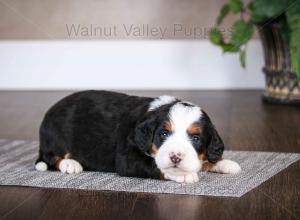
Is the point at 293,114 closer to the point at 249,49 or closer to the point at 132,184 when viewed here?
the point at 249,49

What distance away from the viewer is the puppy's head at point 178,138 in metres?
2.13

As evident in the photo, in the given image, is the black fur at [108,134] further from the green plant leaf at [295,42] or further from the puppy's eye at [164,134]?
the green plant leaf at [295,42]

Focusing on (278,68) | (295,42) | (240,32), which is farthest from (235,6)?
(295,42)

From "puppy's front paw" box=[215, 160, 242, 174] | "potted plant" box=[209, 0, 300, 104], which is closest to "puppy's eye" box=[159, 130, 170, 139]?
"puppy's front paw" box=[215, 160, 242, 174]

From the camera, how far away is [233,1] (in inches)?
161

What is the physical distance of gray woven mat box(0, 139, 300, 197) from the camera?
7.27ft

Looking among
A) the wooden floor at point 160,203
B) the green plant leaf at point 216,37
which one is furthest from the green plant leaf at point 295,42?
the green plant leaf at point 216,37

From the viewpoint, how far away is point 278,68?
4211 mm

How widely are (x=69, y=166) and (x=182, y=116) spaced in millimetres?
510

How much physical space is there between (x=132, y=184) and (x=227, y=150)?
0.77 m

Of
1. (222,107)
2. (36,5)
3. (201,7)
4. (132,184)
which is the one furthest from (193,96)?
(132,184)

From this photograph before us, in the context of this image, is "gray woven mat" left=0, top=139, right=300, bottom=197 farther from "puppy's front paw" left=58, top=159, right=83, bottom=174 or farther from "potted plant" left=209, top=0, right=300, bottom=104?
"potted plant" left=209, top=0, right=300, bottom=104

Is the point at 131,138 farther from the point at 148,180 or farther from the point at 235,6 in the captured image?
the point at 235,6

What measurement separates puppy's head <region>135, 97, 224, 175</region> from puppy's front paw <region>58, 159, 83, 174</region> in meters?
0.31
